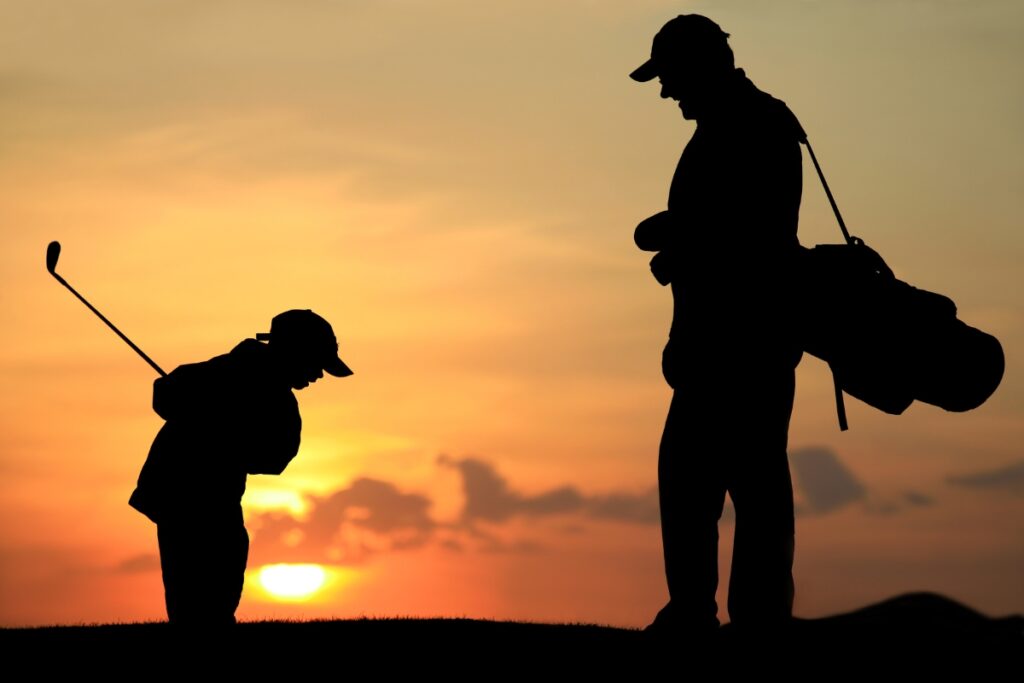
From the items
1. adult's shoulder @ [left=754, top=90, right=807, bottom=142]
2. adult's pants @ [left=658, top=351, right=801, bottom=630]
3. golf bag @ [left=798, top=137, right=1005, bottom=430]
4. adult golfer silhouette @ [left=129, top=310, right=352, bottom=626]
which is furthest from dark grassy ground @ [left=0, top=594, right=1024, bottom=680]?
adult's shoulder @ [left=754, top=90, right=807, bottom=142]

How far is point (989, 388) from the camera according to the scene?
8.83 metres

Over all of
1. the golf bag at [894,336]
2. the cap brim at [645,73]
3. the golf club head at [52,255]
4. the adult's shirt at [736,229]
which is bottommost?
the golf bag at [894,336]

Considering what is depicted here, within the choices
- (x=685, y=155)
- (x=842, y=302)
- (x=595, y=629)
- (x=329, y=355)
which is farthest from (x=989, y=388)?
(x=329, y=355)

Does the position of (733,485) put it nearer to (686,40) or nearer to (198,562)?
(686,40)

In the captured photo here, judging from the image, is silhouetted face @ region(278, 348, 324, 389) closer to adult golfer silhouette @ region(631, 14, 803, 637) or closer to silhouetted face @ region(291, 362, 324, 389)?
silhouetted face @ region(291, 362, 324, 389)

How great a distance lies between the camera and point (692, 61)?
30.1 ft

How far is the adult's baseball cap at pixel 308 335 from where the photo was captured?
11.4 m

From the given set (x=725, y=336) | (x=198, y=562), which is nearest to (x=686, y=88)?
(x=725, y=336)

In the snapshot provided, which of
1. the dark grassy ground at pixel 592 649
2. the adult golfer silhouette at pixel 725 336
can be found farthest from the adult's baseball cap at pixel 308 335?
the adult golfer silhouette at pixel 725 336

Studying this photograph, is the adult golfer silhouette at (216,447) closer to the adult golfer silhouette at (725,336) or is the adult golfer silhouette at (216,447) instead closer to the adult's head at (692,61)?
the adult golfer silhouette at (725,336)

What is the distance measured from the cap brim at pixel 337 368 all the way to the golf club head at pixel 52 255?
2.85 m

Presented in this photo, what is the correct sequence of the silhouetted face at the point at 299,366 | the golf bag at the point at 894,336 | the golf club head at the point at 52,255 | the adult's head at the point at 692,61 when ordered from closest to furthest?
the golf bag at the point at 894,336
the adult's head at the point at 692,61
the silhouetted face at the point at 299,366
the golf club head at the point at 52,255

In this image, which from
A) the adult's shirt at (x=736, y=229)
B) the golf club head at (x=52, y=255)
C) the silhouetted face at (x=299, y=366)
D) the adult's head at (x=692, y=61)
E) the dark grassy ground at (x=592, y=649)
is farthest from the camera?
the golf club head at (x=52, y=255)

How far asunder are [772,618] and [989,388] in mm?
1667
